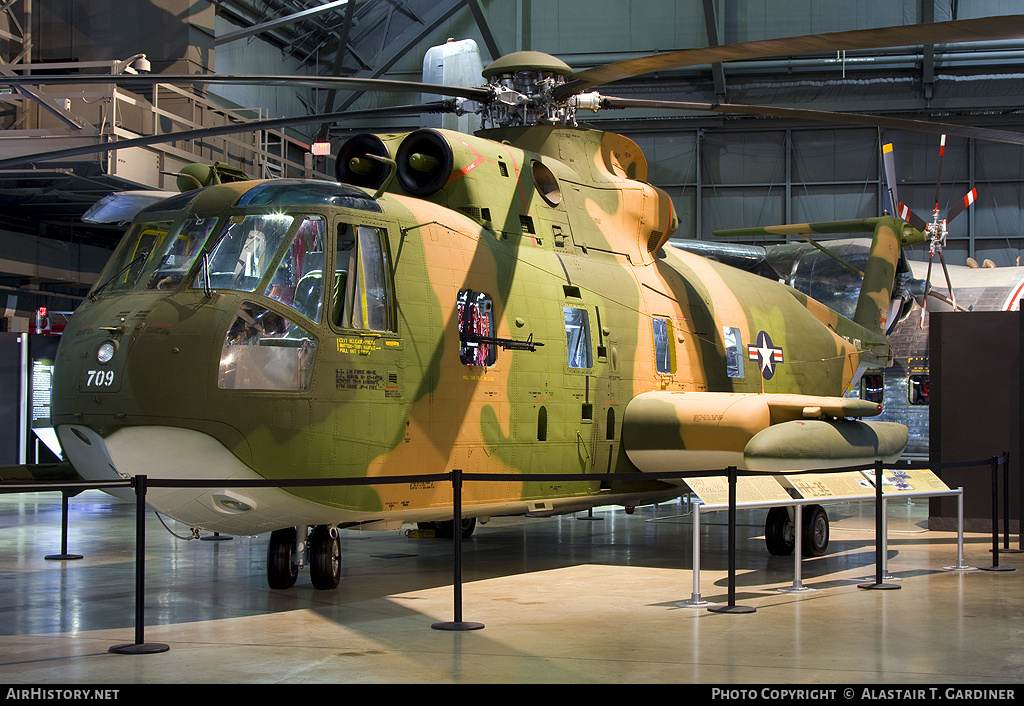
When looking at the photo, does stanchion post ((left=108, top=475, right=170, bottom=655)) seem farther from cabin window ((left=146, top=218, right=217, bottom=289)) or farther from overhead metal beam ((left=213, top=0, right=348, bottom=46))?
overhead metal beam ((left=213, top=0, right=348, bottom=46))

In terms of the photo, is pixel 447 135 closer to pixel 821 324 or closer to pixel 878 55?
pixel 821 324

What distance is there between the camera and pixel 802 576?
33.8ft

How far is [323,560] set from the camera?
354 inches

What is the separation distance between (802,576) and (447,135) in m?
5.47

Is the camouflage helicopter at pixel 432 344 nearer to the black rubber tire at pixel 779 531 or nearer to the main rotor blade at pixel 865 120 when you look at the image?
the main rotor blade at pixel 865 120

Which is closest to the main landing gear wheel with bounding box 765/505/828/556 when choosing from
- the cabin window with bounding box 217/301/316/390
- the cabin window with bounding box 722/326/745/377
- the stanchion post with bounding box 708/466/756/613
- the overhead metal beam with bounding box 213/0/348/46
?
the cabin window with bounding box 722/326/745/377

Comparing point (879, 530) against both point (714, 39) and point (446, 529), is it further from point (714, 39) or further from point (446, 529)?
point (714, 39)

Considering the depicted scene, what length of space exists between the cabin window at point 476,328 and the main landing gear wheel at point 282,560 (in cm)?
215

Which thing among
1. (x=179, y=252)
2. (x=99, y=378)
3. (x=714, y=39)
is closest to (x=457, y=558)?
(x=99, y=378)

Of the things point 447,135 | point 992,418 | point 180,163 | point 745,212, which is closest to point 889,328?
point 992,418

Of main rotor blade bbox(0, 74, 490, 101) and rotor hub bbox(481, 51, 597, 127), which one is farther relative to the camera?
rotor hub bbox(481, 51, 597, 127)

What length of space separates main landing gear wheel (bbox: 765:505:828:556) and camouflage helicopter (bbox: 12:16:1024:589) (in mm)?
130

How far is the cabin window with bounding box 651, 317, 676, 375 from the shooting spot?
11656 millimetres

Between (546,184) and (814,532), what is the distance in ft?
16.3
